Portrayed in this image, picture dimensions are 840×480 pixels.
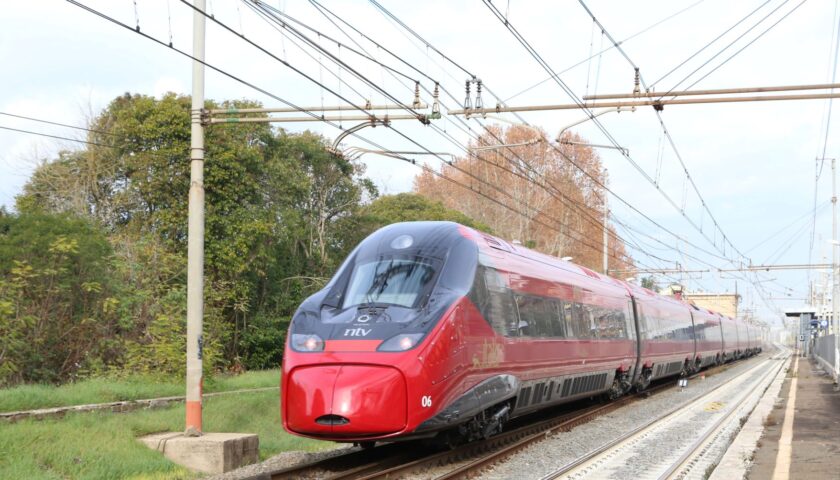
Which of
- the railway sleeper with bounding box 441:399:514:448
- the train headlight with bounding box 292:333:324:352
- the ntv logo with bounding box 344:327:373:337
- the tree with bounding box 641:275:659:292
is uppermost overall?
the tree with bounding box 641:275:659:292

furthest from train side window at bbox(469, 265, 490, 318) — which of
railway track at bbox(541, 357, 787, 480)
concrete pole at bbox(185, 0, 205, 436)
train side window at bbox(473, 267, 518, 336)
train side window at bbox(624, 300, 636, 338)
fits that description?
train side window at bbox(624, 300, 636, 338)

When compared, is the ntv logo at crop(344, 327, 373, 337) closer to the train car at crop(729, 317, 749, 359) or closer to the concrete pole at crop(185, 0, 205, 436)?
the concrete pole at crop(185, 0, 205, 436)

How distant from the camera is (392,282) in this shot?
11.2 m

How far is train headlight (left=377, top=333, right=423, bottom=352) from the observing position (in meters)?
9.95

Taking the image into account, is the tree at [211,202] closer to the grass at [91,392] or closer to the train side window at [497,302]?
the grass at [91,392]

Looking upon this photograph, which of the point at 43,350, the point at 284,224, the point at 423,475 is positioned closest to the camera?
the point at 423,475

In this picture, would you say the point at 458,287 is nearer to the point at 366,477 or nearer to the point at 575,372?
the point at 366,477

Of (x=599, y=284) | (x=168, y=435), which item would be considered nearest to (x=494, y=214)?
(x=599, y=284)

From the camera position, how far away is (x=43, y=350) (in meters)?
17.7

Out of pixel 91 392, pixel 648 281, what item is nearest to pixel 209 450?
pixel 91 392

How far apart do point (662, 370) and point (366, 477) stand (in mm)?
19559

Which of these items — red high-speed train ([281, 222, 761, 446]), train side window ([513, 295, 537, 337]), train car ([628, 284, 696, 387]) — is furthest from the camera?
train car ([628, 284, 696, 387])

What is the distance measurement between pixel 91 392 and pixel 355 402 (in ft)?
24.5

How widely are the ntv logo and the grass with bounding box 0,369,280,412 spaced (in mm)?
6223
